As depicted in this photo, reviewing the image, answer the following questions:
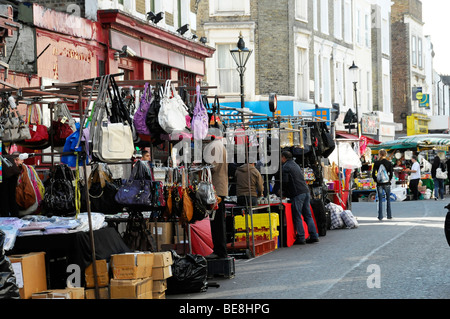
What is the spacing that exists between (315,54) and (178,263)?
103ft

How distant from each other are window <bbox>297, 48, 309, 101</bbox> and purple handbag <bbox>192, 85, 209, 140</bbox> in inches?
1041

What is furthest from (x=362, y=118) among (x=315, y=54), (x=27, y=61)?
(x=27, y=61)

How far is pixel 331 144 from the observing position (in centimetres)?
2152

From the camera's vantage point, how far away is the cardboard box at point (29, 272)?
31.9 ft

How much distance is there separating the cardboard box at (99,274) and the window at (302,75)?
29432 mm

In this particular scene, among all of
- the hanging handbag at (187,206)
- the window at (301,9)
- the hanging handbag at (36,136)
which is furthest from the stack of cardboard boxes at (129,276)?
the window at (301,9)

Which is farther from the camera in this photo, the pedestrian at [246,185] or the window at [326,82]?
the window at [326,82]

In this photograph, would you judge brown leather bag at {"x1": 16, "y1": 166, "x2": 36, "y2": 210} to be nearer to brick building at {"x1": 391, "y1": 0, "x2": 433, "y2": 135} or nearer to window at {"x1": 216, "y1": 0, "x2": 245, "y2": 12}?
window at {"x1": 216, "y1": 0, "x2": 245, "y2": 12}

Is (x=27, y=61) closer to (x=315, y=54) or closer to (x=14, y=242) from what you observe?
(x=14, y=242)

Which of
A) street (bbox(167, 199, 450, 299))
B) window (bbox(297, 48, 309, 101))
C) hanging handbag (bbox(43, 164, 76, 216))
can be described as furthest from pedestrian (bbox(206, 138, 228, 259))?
window (bbox(297, 48, 309, 101))

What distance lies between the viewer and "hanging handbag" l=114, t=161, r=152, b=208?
1203cm

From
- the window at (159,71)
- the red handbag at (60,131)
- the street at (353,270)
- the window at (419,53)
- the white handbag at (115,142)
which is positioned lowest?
the street at (353,270)

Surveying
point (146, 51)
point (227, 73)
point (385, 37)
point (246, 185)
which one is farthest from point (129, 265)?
point (385, 37)

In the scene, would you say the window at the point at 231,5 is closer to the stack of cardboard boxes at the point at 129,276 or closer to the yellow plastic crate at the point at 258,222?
the yellow plastic crate at the point at 258,222
